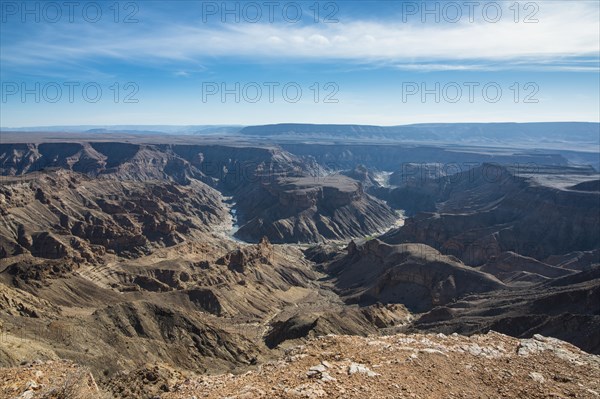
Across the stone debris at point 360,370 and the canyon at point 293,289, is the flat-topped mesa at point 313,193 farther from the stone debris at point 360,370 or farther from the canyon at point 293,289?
the stone debris at point 360,370

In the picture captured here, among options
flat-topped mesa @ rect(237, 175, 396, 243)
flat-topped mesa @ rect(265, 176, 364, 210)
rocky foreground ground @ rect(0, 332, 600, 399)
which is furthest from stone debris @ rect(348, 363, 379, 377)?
flat-topped mesa @ rect(265, 176, 364, 210)

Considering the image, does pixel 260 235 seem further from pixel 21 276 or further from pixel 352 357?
pixel 352 357

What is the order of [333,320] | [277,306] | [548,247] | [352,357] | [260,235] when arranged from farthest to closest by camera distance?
[260,235], [548,247], [277,306], [333,320], [352,357]

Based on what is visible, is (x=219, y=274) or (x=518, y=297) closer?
(x=518, y=297)

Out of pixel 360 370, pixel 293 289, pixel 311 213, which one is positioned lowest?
pixel 293 289

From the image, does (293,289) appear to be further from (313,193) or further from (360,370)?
(360,370)

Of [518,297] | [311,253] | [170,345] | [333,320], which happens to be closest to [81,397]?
[170,345]

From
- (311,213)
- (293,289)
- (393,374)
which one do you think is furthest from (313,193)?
(393,374)

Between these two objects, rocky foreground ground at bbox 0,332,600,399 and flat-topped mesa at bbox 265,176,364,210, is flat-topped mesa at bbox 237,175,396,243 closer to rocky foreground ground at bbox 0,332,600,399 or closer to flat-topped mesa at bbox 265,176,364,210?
flat-topped mesa at bbox 265,176,364,210
